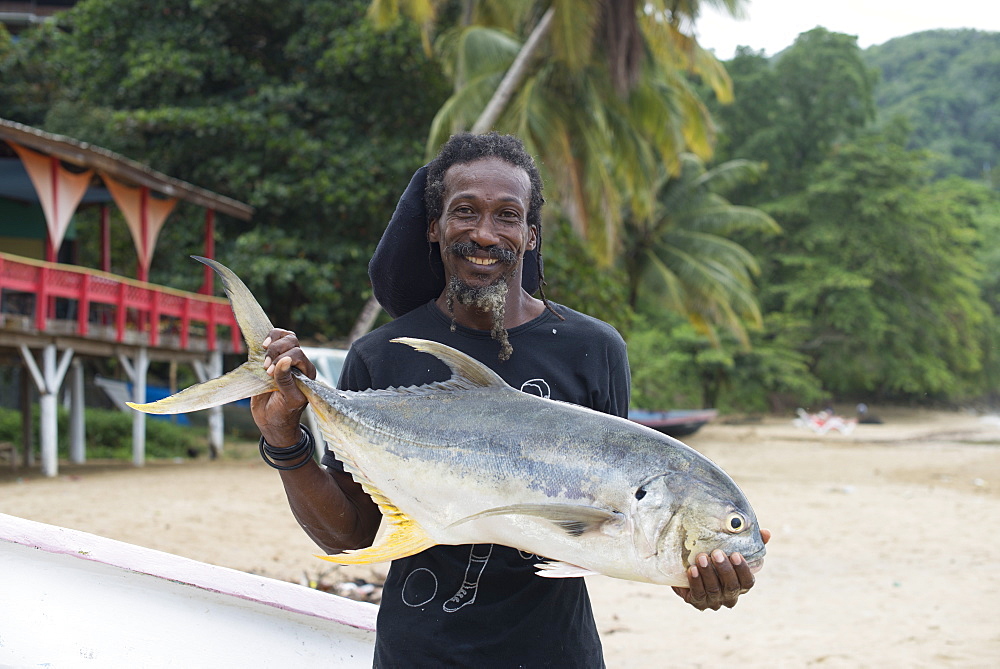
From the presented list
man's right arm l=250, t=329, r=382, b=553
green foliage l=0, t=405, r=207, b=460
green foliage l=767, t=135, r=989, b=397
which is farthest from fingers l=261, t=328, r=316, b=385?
green foliage l=767, t=135, r=989, b=397

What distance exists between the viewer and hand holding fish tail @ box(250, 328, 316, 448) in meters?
1.96

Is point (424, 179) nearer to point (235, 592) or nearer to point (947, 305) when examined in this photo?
point (235, 592)

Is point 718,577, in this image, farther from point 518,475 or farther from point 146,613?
point 146,613

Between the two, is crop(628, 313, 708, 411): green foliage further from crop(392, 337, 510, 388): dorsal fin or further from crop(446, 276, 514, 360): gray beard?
crop(392, 337, 510, 388): dorsal fin

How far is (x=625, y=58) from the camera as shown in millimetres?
14242

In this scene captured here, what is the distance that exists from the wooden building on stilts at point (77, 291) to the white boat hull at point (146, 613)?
9456 mm

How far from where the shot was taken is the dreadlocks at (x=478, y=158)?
2137mm

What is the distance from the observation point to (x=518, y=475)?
1745 mm

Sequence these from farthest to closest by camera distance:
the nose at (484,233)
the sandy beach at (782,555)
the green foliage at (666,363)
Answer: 1. the green foliage at (666,363)
2. the sandy beach at (782,555)
3. the nose at (484,233)

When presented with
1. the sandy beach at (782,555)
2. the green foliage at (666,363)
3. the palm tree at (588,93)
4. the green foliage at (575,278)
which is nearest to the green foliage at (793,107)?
the green foliage at (666,363)

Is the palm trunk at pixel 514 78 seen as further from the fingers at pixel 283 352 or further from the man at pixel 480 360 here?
the fingers at pixel 283 352

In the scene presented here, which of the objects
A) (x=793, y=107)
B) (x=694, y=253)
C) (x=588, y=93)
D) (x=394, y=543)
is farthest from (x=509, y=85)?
(x=793, y=107)

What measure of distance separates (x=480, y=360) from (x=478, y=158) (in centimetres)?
49

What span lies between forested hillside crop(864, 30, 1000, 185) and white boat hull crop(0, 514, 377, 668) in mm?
60824
